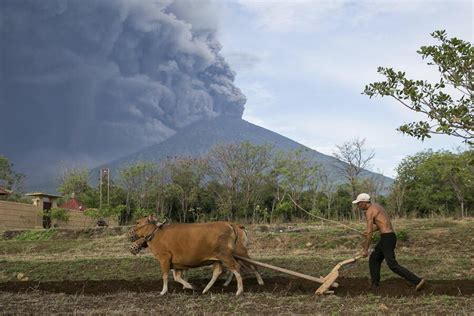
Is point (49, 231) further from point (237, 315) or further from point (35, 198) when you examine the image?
point (237, 315)

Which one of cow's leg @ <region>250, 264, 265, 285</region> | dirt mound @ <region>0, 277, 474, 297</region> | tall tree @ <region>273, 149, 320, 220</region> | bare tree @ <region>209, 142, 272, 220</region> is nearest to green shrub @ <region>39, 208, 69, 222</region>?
bare tree @ <region>209, 142, 272, 220</region>

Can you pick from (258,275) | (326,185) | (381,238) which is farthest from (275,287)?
(326,185)

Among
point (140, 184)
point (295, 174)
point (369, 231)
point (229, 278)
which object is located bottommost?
point (229, 278)

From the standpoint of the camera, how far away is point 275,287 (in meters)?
10.5

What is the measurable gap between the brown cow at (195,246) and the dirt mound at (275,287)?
45 cm

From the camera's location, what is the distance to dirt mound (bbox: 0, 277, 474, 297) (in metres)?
9.73

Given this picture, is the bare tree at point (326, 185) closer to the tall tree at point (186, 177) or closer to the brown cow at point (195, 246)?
the tall tree at point (186, 177)

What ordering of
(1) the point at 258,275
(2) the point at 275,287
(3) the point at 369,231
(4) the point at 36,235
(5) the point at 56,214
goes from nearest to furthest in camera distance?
(3) the point at 369,231, (2) the point at 275,287, (1) the point at 258,275, (4) the point at 36,235, (5) the point at 56,214

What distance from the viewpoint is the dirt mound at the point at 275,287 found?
9727 mm

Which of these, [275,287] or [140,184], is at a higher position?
[140,184]

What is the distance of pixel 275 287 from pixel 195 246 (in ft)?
5.57

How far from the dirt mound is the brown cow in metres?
0.45

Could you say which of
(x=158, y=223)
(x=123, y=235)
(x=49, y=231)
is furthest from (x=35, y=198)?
(x=158, y=223)

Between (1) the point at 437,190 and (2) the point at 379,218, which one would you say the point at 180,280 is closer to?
(2) the point at 379,218
